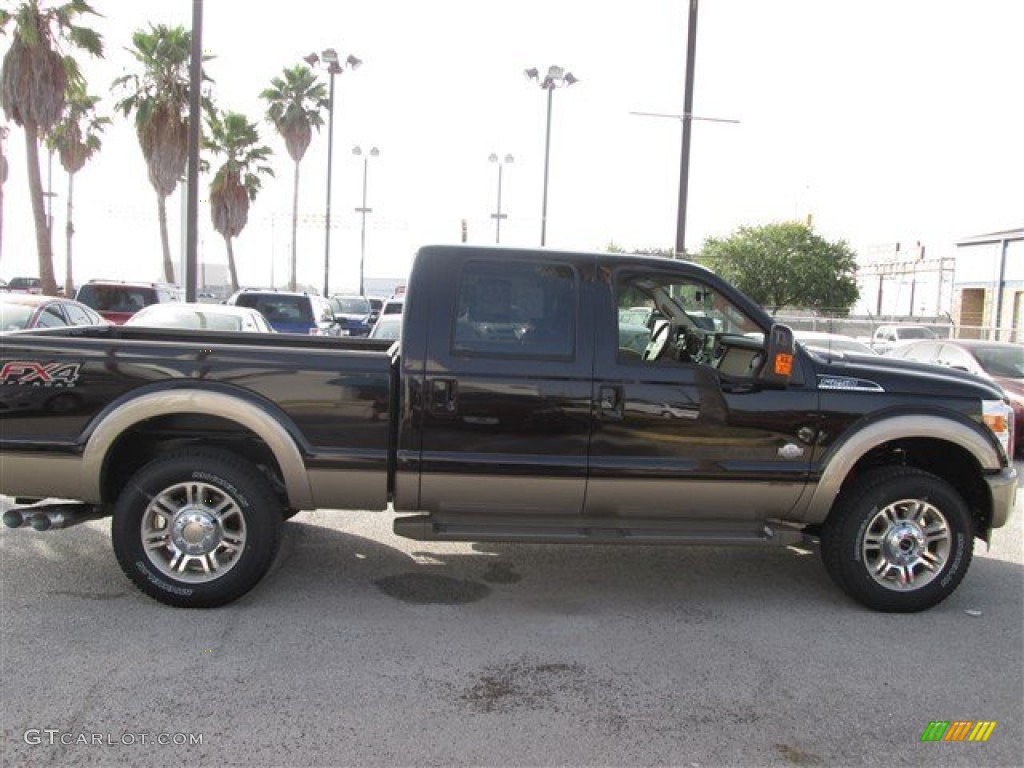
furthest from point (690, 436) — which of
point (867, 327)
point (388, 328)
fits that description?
point (867, 327)

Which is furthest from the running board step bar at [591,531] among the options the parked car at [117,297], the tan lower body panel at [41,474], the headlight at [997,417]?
the parked car at [117,297]

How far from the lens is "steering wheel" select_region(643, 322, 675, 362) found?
18.2 ft

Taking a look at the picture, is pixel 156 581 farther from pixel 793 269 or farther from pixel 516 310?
pixel 793 269

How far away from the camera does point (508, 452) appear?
4668mm

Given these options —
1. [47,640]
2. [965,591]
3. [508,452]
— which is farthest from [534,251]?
[965,591]

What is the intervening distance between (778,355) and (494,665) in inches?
90.2

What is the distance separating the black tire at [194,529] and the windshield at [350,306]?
2553 centimetres

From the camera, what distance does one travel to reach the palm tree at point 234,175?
124 feet

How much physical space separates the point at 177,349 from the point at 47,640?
161cm

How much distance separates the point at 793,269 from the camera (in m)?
40.8

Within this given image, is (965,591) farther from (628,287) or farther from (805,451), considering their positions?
(628,287)

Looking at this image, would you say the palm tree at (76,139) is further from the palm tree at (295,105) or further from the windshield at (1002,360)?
the windshield at (1002,360)

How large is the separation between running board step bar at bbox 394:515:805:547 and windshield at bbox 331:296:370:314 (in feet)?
84.6

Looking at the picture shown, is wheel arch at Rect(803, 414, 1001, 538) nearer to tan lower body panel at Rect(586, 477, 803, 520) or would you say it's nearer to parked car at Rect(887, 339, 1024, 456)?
tan lower body panel at Rect(586, 477, 803, 520)
